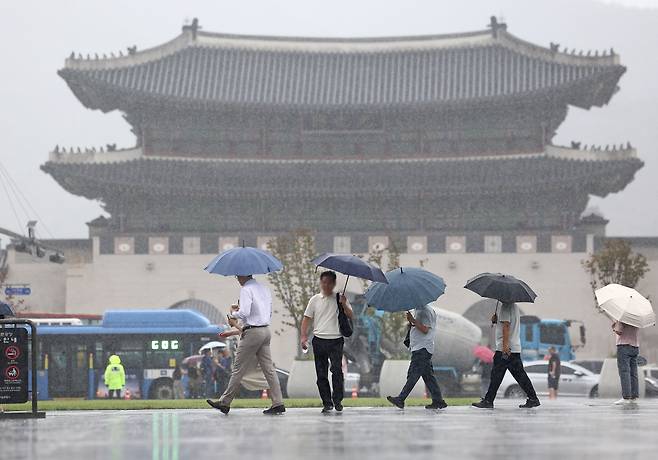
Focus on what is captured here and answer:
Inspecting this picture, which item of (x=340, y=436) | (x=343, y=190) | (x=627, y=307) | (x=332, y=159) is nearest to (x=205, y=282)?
(x=343, y=190)

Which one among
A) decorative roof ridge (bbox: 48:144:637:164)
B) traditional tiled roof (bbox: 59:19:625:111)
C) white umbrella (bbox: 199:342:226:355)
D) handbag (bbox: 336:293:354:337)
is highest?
traditional tiled roof (bbox: 59:19:625:111)

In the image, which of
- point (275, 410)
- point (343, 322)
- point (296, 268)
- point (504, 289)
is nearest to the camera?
point (343, 322)

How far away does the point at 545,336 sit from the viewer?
4288 cm

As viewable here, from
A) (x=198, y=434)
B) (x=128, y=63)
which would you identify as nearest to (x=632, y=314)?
(x=198, y=434)

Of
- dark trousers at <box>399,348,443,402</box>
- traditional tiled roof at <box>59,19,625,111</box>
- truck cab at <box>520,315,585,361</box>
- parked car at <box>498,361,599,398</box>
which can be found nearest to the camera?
dark trousers at <box>399,348,443,402</box>

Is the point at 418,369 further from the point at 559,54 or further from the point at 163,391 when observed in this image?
the point at 559,54

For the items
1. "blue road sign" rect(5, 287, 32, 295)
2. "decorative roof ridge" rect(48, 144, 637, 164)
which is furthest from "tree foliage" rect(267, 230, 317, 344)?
"blue road sign" rect(5, 287, 32, 295)

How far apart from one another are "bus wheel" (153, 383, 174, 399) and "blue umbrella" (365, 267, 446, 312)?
16809 millimetres

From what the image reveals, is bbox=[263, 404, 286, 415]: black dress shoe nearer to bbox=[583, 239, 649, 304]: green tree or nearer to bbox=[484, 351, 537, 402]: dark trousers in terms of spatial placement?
bbox=[484, 351, 537, 402]: dark trousers

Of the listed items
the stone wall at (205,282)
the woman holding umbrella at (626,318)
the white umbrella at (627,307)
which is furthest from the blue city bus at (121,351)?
the white umbrella at (627,307)

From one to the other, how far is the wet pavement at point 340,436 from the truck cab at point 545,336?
27826mm

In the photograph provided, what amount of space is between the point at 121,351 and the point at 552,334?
16.0 meters

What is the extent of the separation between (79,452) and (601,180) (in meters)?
38.0

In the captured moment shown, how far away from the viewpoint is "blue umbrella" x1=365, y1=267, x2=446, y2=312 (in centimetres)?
1592
